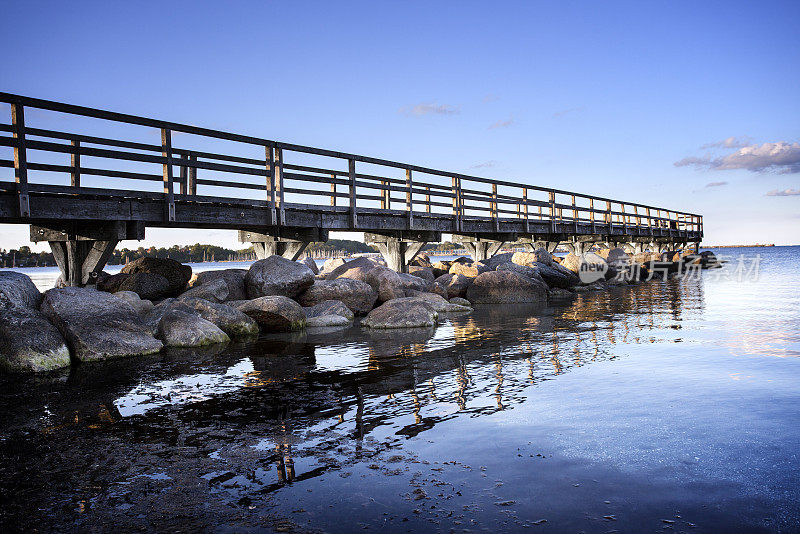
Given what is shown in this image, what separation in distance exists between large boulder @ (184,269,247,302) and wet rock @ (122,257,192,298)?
0.32 metres

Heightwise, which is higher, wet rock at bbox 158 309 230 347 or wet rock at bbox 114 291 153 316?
wet rock at bbox 114 291 153 316

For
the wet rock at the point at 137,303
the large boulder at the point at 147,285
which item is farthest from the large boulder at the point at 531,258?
the wet rock at the point at 137,303

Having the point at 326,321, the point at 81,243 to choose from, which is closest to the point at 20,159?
the point at 81,243

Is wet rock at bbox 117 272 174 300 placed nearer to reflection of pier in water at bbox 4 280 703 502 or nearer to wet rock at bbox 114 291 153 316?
wet rock at bbox 114 291 153 316

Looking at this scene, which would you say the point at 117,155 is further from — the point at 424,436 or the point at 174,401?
the point at 424,436

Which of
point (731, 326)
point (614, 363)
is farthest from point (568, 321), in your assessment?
point (614, 363)

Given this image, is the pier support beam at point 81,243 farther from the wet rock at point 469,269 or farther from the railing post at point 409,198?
the wet rock at point 469,269

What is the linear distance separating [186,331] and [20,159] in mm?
3545

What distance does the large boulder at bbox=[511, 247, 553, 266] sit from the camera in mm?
21031

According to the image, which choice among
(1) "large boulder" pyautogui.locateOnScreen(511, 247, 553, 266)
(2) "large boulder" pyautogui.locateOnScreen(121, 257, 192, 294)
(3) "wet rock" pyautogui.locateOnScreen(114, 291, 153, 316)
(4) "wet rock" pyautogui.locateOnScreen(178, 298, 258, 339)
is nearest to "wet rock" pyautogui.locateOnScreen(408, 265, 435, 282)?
(1) "large boulder" pyautogui.locateOnScreen(511, 247, 553, 266)

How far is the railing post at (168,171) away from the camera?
35.4 ft

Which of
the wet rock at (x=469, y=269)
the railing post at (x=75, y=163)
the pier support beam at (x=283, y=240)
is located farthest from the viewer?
the wet rock at (x=469, y=269)

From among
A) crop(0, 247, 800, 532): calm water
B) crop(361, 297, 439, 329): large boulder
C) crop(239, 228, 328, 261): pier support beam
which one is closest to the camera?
crop(0, 247, 800, 532): calm water

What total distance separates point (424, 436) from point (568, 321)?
8.01 m
